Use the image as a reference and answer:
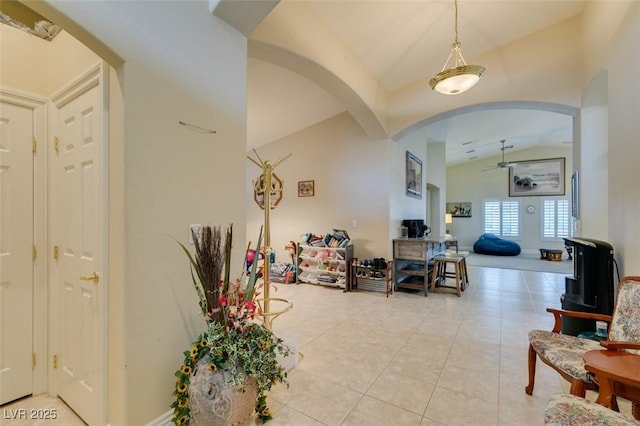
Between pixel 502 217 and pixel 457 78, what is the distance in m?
9.44

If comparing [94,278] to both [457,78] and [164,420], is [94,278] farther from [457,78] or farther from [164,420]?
[457,78]

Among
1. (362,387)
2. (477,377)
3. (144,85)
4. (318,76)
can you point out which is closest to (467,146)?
(318,76)

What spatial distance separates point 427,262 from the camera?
181 inches

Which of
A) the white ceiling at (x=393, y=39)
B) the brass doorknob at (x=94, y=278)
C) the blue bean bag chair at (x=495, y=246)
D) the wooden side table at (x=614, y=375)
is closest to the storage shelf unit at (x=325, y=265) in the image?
the white ceiling at (x=393, y=39)

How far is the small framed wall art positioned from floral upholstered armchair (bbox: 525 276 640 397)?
4.13 meters

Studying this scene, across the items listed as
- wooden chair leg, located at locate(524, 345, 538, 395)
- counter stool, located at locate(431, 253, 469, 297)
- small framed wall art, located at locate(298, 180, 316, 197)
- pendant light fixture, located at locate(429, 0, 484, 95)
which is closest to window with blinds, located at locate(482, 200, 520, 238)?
counter stool, located at locate(431, 253, 469, 297)

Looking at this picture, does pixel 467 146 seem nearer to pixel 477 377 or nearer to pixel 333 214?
pixel 333 214

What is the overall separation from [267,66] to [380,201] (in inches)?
108

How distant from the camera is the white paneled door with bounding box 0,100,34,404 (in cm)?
188

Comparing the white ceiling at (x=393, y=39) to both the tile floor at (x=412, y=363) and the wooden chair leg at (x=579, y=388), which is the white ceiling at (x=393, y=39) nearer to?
the tile floor at (x=412, y=363)

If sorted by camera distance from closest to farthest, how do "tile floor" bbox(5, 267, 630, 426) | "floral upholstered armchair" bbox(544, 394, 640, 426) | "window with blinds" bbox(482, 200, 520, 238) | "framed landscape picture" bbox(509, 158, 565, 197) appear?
"floral upholstered armchair" bbox(544, 394, 640, 426), "tile floor" bbox(5, 267, 630, 426), "framed landscape picture" bbox(509, 158, 565, 197), "window with blinds" bbox(482, 200, 520, 238)

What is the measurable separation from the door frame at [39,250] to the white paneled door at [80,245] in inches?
3.8

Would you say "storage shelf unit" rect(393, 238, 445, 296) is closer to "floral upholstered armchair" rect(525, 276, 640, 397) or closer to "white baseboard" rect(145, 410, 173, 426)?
"floral upholstered armchair" rect(525, 276, 640, 397)

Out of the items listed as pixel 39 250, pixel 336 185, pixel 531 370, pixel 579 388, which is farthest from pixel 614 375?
pixel 336 185
